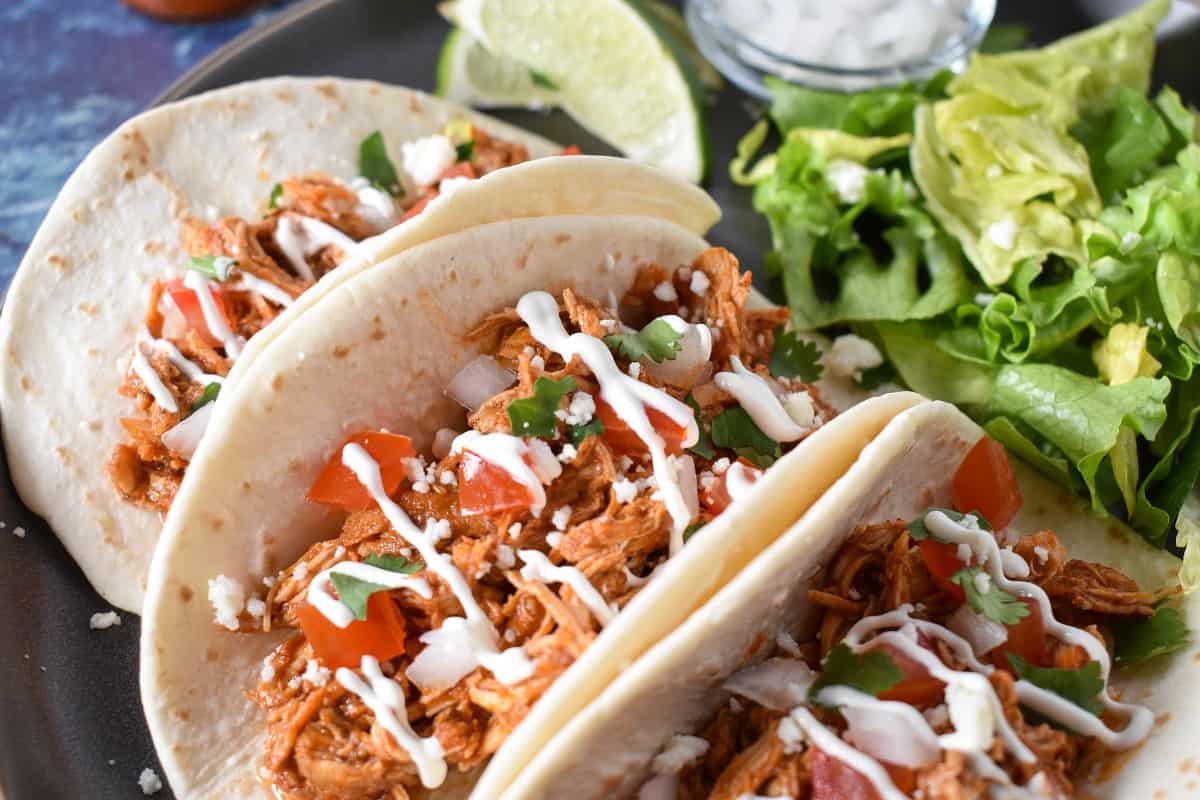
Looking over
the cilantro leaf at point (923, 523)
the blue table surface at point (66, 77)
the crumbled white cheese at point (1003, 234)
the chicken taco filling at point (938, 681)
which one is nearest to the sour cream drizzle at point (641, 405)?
the chicken taco filling at point (938, 681)

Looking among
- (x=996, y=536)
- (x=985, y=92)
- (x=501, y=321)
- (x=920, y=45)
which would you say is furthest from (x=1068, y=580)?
(x=920, y=45)

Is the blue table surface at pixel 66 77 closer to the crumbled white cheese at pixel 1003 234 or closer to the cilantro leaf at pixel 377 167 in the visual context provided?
the cilantro leaf at pixel 377 167

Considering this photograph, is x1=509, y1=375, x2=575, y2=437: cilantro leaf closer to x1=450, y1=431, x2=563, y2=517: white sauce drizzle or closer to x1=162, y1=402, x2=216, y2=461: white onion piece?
x1=450, y1=431, x2=563, y2=517: white sauce drizzle

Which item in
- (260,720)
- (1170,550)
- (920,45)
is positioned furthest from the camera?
(920,45)

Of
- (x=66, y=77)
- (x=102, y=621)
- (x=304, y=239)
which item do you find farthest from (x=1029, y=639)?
(x=66, y=77)

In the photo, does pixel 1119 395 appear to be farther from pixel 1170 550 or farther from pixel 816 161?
pixel 816 161

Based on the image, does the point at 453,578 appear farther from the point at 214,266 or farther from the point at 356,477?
the point at 214,266
